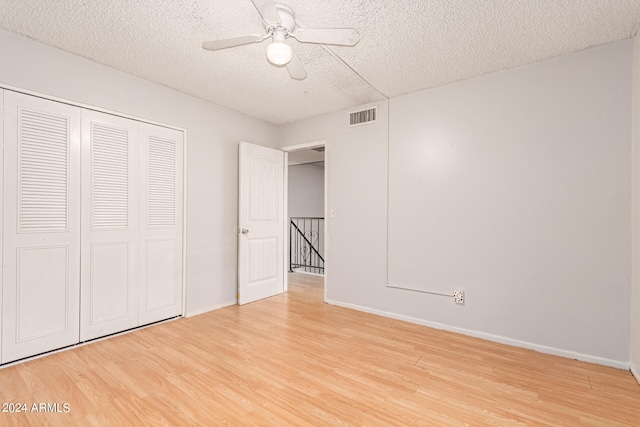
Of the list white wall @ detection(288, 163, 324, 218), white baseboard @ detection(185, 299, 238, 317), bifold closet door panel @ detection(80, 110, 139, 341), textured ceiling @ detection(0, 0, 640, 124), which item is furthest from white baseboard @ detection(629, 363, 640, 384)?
white wall @ detection(288, 163, 324, 218)

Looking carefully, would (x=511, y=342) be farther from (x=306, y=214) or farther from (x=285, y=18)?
(x=306, y=214)

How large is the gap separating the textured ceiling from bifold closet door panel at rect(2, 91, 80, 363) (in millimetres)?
681

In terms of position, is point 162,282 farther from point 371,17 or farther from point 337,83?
point 371,17

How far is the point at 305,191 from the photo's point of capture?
27.3 ft

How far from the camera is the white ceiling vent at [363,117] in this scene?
12.2 ft

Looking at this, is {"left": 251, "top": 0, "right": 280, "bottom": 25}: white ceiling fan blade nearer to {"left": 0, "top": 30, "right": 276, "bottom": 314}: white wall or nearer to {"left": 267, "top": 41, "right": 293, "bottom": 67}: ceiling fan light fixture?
{"left": 267, "top": 41, "right": 293, "bottom": 67}: ceiling fan light fixture

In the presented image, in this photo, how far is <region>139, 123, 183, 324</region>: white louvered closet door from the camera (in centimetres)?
316

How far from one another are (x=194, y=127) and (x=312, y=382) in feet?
9.94

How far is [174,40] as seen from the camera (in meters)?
2.47

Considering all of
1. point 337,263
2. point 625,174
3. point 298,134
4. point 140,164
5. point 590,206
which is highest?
point 298,134

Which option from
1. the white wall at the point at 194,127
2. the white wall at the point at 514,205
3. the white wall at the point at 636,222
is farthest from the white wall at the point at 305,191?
the white wall at the point at 636,222

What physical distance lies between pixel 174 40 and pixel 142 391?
2.63 m

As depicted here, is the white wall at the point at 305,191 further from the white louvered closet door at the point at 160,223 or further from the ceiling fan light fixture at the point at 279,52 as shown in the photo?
the ceiling fan light fixture at the point at 279,52

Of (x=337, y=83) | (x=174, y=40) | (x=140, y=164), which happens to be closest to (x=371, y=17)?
(x=337, y=83)
